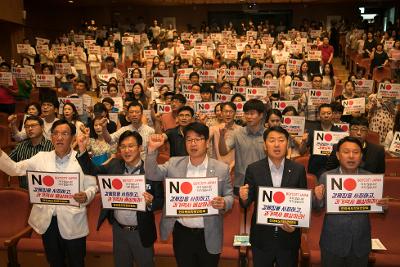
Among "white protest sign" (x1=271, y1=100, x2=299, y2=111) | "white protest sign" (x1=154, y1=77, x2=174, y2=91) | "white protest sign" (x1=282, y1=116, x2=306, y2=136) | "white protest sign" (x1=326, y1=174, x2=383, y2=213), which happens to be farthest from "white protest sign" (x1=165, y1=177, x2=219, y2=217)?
"white protest sign" (x1=154, y1=77, x2=174, y2=91)

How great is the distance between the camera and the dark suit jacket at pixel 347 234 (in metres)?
3.03

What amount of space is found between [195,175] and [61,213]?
45.0 inches

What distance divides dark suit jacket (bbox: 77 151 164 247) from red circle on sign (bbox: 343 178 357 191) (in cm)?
136

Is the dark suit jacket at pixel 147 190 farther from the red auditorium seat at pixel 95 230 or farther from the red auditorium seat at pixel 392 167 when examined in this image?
the red auditorium seat at pixel 392 167

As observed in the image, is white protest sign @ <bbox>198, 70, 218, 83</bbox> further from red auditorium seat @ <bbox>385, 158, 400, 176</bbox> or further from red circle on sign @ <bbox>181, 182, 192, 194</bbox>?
red circle on sign @ <bbox>181, 182, 192, 194</bbox>

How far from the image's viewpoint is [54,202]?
334 centimetres

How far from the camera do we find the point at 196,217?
312 cm

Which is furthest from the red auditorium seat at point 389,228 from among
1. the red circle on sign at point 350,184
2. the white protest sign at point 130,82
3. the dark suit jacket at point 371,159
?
the white protest sign at point 130,82

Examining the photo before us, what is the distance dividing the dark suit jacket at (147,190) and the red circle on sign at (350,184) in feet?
4.46

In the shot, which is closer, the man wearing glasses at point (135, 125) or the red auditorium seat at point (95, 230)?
the red auditorium seat at point (95, 230)

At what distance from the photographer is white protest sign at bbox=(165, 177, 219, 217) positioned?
3.04 m

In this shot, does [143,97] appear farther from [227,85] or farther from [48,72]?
[48,72]

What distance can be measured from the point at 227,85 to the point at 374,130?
2.56m

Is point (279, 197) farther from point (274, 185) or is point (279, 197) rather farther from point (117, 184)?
point (117, 184)
